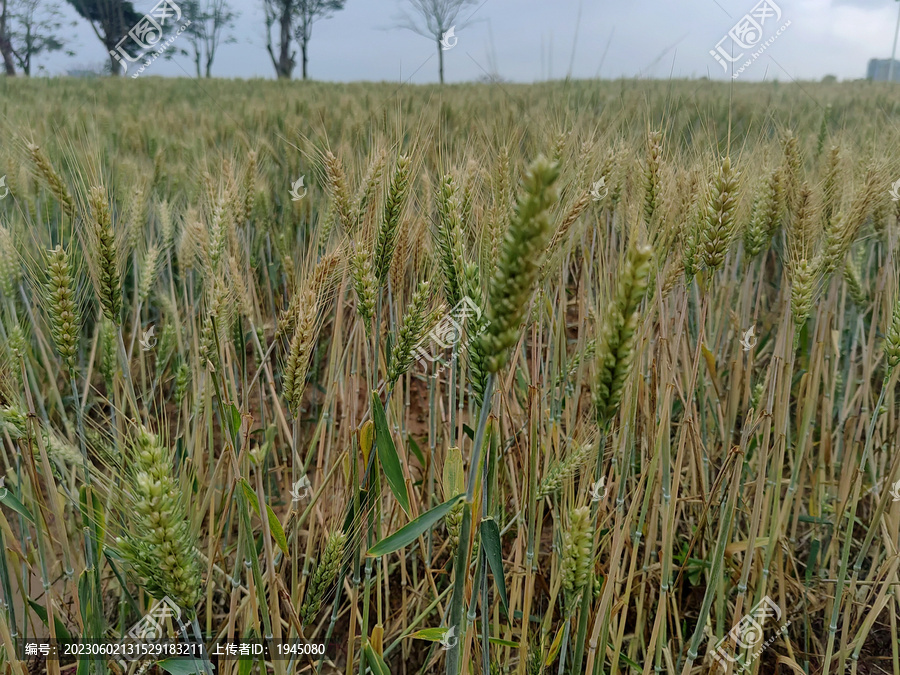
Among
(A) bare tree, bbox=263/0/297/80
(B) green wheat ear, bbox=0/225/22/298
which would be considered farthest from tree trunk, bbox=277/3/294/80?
(B) green wheat ear, bbox=0/225/22/298

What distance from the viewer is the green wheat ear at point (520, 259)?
519 millimetres

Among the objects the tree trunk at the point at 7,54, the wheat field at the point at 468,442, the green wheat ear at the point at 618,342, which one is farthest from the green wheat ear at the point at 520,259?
the tree trunk at the point at 7,54

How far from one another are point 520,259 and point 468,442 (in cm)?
147

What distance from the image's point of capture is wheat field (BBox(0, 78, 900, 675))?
879mm

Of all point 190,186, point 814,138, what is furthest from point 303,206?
point 814,138

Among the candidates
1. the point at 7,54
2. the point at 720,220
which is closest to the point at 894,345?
Answer: the point at 720,220

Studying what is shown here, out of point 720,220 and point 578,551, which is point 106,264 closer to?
point 578,551

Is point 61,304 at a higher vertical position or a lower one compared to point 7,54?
lower

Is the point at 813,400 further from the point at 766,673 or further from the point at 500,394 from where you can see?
the point at 500,394

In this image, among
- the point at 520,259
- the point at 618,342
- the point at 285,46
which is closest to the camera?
the point at 520,259

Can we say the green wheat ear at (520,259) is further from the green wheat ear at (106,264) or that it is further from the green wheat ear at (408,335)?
the green wheat ear at (106,264)

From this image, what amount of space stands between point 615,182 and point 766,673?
1499 millimetres

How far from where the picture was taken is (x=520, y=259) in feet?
1.78

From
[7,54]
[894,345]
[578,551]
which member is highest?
[7,54]
